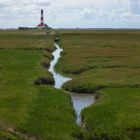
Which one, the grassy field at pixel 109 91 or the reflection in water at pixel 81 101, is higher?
the grassy field at pixel 109 91

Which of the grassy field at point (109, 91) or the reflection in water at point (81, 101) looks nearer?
the grassy field at point (109, 91)

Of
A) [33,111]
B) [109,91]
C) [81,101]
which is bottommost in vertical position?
[81,101]

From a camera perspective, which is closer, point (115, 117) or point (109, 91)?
point (115, 117)

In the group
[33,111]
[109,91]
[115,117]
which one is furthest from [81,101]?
[115,117]

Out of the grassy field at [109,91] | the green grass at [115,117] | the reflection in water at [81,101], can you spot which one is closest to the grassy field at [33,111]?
the reflection in water at [81,101]

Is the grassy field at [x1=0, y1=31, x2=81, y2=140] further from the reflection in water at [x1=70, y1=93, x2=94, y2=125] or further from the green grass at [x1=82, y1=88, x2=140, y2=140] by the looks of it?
the green grass at [x1=82, y1=88, x2=140, y2=140]

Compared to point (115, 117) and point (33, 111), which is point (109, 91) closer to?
point (115, 117)

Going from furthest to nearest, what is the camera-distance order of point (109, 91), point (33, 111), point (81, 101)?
point (109, 91)
point (81, 101)
point (33, 111)

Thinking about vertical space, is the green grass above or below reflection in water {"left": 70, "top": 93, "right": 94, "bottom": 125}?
above

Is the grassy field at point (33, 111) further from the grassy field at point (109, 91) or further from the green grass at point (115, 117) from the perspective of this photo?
the grassy field at point (109, 91)

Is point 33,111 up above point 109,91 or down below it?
above

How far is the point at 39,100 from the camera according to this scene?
26.1 m

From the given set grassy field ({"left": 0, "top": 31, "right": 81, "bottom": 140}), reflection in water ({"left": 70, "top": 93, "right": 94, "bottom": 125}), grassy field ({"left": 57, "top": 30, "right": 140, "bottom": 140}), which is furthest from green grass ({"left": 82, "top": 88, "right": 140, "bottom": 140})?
reflection in water ({"left": 70, "top": 93, "right": 94, "bottom": 125})

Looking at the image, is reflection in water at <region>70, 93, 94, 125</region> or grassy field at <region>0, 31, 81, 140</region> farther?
reflection in water at <region>70, 93, 94, 125</region>
